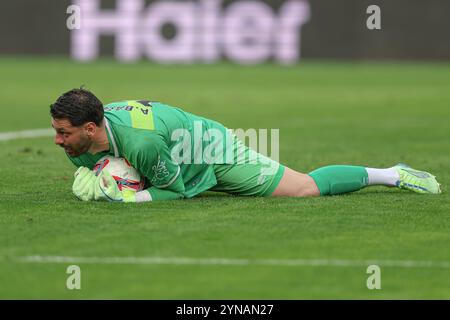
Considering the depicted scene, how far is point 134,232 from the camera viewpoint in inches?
292

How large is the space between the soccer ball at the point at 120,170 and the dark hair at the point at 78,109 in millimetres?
339

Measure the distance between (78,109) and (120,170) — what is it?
0.57m

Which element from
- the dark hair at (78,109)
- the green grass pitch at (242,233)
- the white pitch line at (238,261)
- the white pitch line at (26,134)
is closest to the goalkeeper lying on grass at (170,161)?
the dark hair at (78,109)

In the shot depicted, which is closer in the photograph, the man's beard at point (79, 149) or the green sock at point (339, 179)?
the man's beard at point (79, 149)

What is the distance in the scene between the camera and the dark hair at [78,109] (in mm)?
8289

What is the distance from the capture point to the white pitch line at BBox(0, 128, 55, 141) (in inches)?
590

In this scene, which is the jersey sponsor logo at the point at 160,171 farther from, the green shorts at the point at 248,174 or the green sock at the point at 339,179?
the green sock at the point at 339,179

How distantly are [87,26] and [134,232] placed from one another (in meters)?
25.3

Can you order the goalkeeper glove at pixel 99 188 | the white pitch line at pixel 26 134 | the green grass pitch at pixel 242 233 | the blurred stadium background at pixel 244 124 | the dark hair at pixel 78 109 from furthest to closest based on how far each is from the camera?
1. the white pitch line at pixel 26 134
2. the goalkeeper glove at pixel 99 188
3. the dark hair at pixel 78 109
4. the blurred stadium background at pixel 244 124
5. the green grass pitch at pixel 242 233

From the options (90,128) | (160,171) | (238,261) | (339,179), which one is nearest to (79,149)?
(90,128)

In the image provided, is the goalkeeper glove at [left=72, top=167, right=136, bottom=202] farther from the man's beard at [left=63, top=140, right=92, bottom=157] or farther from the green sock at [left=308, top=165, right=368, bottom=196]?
the green sock at [left=308, top=165, right=368, bottom=196]

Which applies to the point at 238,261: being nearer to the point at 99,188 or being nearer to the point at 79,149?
the point at 99,188

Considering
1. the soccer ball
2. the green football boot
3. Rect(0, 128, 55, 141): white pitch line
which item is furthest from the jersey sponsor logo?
Rect(0, 128, 55, 141): white pitch line
